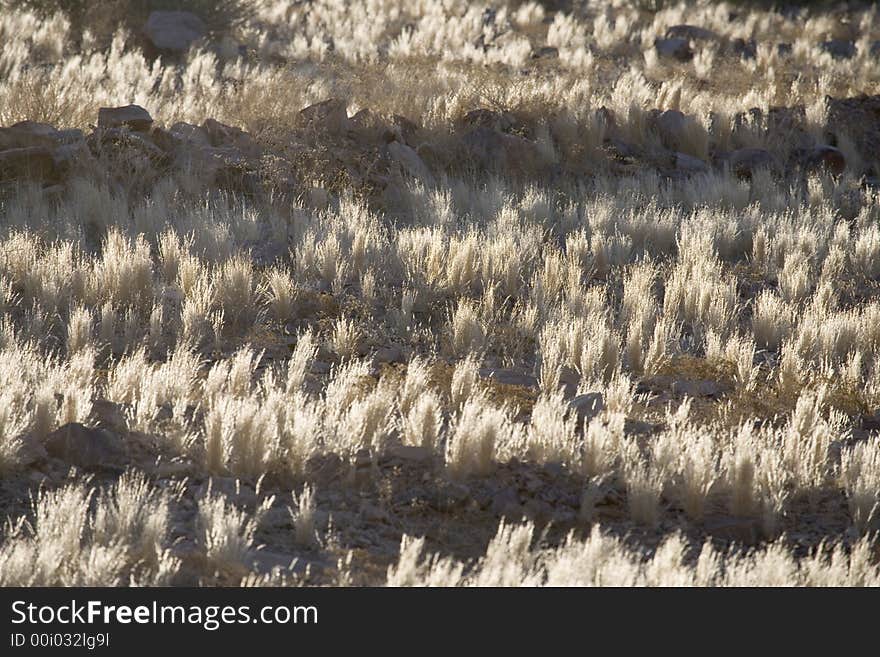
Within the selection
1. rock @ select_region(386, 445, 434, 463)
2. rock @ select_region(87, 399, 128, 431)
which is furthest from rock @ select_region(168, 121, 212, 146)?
rock @ select_region(386, 445, 434, 463)

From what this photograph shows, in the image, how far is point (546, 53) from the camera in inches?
787

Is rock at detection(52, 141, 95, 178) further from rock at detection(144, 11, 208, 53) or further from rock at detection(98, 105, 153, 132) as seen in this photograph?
rock at detection(144, 11, 208, 53)

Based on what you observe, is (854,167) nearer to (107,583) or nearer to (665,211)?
(665,211)

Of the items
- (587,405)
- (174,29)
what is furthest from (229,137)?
(174,29)

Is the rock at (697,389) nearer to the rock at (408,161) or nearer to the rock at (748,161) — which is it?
the rock at (408,161)

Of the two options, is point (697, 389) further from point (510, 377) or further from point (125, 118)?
point (125, 118)

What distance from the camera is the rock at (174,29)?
54.1 ft

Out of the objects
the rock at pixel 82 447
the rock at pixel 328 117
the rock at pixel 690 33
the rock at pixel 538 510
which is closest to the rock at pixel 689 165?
the rock at pixel 328 117

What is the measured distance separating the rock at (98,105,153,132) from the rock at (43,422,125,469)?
620 centimetres

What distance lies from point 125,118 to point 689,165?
21.2 ft

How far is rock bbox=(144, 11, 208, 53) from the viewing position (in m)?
16.5

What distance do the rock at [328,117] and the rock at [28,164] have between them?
2.77m

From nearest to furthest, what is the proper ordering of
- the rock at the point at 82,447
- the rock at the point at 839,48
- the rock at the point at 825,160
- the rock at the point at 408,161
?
the rock at the point at 82,447 < the rock at the point at 408,161 < the rock at the point at 825,160 < the rock at the point at 839,48

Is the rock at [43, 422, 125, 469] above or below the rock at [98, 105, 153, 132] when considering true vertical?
below
